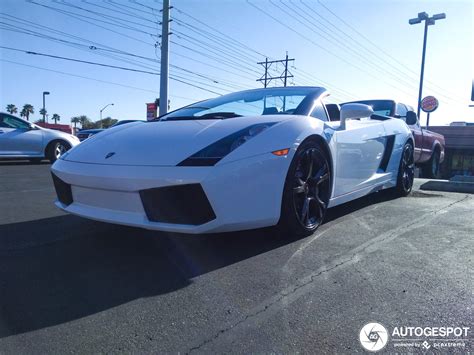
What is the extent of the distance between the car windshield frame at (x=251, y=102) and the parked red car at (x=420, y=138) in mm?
4061

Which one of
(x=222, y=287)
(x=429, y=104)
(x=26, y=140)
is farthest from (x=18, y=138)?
(x=429, y=104)

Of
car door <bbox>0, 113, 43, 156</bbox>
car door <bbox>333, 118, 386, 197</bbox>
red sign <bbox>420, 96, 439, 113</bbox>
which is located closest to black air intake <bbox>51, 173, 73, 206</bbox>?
car door <bbox>333, 118, 386, 197</bbox>

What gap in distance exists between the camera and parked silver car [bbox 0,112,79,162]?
9.46 meters

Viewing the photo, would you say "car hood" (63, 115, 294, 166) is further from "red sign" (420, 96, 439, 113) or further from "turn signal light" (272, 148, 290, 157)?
"red sign" (420, 96, 439, 113)

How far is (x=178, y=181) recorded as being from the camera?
240cm

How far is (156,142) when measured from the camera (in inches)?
108

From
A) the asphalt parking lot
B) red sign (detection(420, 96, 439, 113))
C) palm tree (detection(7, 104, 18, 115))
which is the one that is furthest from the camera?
palm tree (detection(7, 104, 18, 115))

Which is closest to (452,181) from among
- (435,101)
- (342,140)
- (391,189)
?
(391,189)

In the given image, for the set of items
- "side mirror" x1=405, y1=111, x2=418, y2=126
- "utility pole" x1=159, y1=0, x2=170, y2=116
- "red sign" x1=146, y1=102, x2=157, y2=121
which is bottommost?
"side mirror" x1=405, y1=111, x2=418, y2=126

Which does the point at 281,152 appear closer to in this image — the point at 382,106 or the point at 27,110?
the point at 382,106

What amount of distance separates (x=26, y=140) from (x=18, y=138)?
0.19 m

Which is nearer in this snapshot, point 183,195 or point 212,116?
point 183,195

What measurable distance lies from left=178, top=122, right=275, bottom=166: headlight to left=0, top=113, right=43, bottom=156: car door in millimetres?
8678

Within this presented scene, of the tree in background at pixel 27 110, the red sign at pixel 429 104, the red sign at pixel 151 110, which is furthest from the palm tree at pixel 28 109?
the red sign at pixel 429 104
